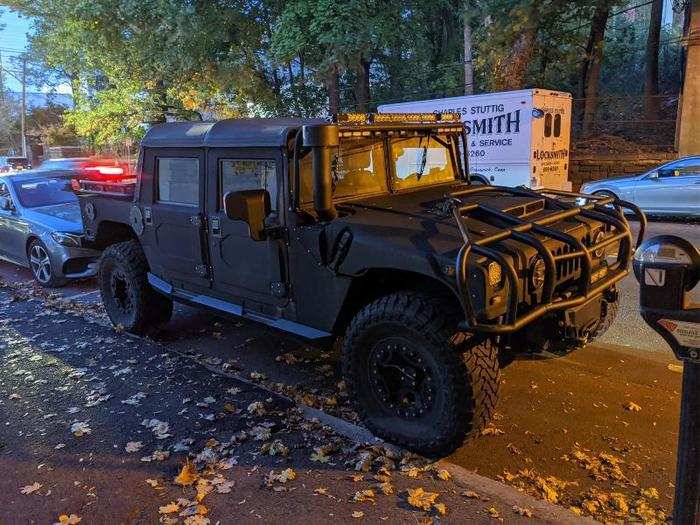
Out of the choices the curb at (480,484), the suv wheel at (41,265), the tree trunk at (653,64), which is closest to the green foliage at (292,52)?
the tree trunk at (653,64)

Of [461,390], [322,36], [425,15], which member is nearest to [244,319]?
[461,390]

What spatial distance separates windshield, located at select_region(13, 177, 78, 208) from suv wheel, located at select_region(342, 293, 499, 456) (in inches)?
276

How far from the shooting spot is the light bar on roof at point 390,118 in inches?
168

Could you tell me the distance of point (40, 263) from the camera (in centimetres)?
858

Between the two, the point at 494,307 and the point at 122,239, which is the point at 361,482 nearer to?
the point at 494,307

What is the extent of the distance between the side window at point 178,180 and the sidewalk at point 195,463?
56.7 inches

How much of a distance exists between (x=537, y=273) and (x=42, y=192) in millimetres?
8390

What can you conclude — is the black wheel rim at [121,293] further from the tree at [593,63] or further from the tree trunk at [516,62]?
the tree at [593,63]

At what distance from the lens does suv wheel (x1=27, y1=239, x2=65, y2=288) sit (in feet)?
27.5

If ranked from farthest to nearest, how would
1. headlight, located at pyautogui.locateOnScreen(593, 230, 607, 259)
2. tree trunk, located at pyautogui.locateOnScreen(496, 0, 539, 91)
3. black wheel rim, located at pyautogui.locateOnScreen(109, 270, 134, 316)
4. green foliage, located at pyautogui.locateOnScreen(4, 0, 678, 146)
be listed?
green foliage, located at pyautogui.locateOnScreen(4, 0, 678, 146)
tree trunk, located at pyautogui.locateOnScreen(496, 0, 539, 91)
black wheel rim, located at pyautogui.locateOnScreen(109, 270, 134, 316)
headlight, located at pyautogui.locateOnScreen(593, 230, 607, 259)

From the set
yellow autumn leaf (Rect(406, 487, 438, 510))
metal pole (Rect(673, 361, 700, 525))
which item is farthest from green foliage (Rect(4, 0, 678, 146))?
metal pole (Rect(673, 361, 700, 525))

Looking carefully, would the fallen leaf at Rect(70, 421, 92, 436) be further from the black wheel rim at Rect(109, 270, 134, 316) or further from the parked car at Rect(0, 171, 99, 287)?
the parked car at Rect(0, 171, 99, 287)

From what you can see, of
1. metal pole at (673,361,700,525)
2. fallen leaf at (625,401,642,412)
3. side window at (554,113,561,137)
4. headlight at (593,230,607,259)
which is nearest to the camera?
metal pole at (673,361,700,525)

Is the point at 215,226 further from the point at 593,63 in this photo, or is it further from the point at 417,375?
the point at 593,63
